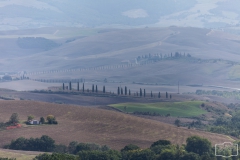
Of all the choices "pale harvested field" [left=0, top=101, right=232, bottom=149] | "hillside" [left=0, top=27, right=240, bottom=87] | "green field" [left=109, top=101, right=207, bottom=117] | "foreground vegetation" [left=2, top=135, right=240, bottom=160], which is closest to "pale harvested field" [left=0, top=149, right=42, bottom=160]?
"foreground vegetation" [left=2, top=135, right=240, bottom=160]

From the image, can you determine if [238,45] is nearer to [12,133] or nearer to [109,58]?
[109,58]

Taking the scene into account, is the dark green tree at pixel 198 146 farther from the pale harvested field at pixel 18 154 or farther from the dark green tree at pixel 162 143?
the pale harvested field at pixel 18 154

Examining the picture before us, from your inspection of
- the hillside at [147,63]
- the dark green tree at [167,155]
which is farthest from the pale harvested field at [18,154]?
the hillside at [147,63]

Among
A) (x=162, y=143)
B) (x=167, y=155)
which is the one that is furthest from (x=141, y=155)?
(x=162, y=143)

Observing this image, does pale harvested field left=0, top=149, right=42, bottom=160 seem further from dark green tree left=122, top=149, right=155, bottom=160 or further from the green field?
the green field

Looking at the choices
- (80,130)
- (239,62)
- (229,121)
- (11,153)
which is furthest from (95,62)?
(11,153)

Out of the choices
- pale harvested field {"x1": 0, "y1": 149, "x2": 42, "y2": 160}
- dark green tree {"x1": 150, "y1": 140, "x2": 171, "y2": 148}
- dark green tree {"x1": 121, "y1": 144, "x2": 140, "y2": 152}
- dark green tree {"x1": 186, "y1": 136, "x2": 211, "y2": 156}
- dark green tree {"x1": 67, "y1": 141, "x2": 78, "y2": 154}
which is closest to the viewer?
pale harvested field {"x1": 0, "y1": 149, "x2": 42, "y2": 160}

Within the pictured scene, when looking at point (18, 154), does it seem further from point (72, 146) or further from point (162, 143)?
point (162, 143)
